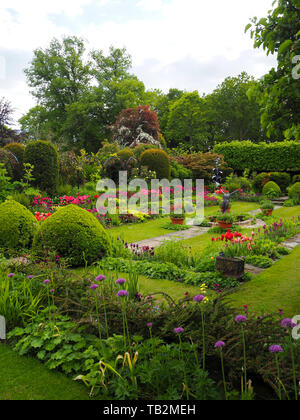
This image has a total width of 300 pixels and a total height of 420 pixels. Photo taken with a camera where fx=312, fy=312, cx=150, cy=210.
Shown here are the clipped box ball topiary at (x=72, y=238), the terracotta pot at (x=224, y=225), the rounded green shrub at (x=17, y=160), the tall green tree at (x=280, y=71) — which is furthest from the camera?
the rounded green shrub at (x=17, y=160)

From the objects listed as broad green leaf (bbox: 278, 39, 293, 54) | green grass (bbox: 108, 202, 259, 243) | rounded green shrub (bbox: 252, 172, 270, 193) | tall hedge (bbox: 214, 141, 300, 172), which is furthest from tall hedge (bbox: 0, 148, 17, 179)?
tall hedge (bbox: 214, 141, 300, 172)

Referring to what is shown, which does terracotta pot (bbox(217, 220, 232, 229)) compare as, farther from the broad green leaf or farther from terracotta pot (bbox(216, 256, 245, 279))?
the broad green leaf

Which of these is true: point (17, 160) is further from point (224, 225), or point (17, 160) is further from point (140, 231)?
point (224, 225)

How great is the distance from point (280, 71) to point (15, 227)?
16.6 ft

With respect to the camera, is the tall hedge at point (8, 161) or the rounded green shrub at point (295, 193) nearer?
the tall hedge at point (8, 161)

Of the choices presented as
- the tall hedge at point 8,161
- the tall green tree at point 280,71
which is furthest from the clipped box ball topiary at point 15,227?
the tall hedge at point 8,161

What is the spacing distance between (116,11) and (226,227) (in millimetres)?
6132

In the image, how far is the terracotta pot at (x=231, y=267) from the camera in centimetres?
462

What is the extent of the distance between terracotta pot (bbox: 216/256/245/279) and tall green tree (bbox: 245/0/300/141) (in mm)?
1978

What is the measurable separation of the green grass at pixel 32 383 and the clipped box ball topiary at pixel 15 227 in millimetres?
3479

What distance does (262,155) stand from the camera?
19.8m

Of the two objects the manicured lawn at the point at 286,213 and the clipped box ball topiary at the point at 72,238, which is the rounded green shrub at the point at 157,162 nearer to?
the manicured lawn at the point at 286,213

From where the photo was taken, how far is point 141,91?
33.3 m

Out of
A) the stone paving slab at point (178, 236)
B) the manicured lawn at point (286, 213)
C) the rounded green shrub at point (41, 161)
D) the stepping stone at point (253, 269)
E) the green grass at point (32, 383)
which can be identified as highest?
the rounded green shrub at point (41, 161)
